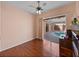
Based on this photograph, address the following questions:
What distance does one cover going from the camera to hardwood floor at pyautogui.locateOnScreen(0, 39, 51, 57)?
1541 mm

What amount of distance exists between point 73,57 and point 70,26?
46cm

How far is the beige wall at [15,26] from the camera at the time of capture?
4.98 feet

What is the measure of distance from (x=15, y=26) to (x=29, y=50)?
0.43 meters

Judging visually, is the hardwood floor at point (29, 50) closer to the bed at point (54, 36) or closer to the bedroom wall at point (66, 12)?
the bed at point (54, 36)

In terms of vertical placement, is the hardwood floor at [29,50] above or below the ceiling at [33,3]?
below

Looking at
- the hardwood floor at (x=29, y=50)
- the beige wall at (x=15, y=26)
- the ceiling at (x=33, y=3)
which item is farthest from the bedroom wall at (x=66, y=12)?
the hardwood floor at (x=29, y=50)

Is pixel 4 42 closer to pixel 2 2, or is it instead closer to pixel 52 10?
pixel 2 2

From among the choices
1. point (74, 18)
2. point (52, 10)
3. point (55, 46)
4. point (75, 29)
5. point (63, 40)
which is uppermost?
point (52, 10)

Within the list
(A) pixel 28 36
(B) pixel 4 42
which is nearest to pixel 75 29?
(A) pixel 28 36

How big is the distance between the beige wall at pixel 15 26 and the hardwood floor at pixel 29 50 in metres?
0.07

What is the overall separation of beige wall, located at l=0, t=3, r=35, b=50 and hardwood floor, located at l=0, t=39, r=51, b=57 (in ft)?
0.23

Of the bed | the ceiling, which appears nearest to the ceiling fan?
the ceiling

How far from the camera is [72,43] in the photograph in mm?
1521

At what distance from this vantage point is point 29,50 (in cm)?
158
